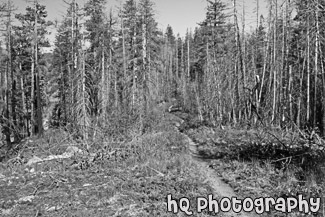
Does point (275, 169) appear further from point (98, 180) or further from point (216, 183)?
point (98, 180)

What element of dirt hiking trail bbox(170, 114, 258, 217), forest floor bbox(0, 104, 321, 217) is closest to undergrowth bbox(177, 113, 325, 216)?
forest floor bbox(0, 104, 321, 217)

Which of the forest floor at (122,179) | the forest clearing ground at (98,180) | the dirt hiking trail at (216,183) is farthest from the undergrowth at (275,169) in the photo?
the forest clearing ground at (98,180)

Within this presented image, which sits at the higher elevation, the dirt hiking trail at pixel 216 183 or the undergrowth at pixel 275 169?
the undergrowth at pixel 275 169

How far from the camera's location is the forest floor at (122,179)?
677 cm

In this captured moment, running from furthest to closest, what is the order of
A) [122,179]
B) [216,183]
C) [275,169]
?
[122,179] → [275,169] → [216,183]

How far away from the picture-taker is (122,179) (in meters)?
8.99

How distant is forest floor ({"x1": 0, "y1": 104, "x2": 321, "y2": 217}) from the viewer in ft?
22.2

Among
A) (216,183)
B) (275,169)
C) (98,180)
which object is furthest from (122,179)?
(275,169)

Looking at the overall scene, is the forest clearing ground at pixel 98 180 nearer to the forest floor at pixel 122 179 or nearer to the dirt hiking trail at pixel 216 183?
the forest floor at pixel 122 179

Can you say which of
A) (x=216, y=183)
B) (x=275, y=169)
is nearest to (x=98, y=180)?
(x=216, y=183)

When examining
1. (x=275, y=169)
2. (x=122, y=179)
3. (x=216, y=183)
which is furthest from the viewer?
(x=122, y=179)

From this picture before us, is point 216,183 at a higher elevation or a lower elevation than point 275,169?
lower

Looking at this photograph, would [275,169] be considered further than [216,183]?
Yes

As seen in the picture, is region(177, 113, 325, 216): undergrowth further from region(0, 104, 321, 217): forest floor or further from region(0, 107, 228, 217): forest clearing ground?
region(0, 107, 228, 217): forest clearing ground
